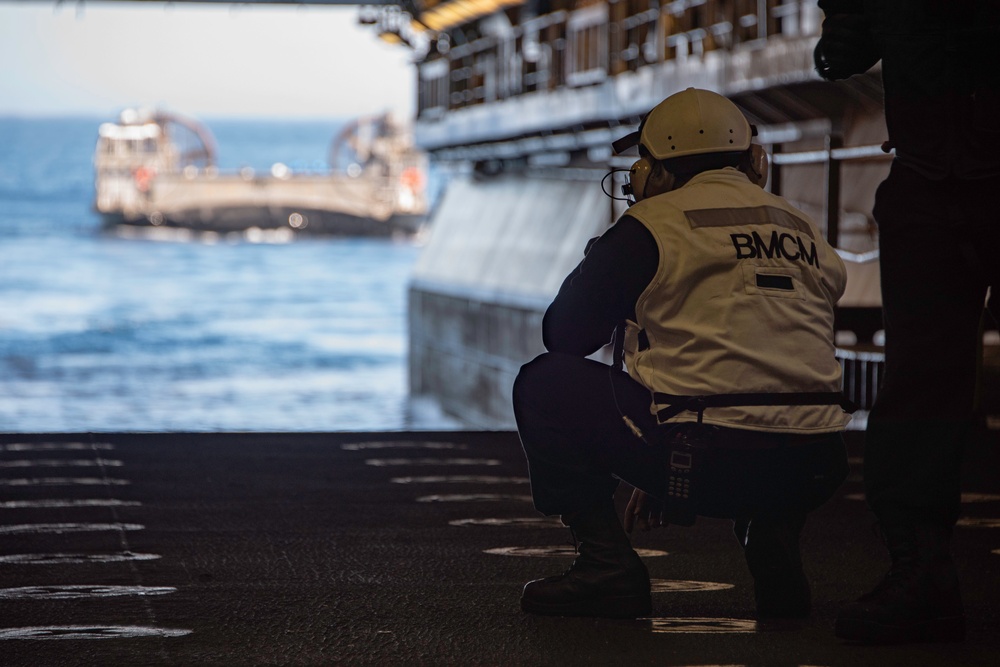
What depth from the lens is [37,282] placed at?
57719 millimetres

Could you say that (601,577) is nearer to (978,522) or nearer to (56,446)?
(978,522)

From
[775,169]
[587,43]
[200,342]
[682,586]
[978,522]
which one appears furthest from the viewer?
[200,342]

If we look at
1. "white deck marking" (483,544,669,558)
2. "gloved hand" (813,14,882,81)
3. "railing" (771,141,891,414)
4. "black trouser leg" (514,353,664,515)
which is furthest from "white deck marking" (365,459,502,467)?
"gloved hand" (813,14,882,81)

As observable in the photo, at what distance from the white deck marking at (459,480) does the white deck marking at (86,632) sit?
7.82 feet

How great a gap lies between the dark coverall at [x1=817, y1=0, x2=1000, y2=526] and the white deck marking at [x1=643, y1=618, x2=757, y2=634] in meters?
0.45

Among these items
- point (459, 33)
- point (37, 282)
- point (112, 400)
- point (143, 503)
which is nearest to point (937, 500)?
point (143, 503)

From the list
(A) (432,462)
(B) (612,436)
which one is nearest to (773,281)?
(B) (612,436)

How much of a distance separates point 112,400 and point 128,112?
97.8 m

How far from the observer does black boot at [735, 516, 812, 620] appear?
3271 mm

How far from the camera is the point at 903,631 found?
10.1ft

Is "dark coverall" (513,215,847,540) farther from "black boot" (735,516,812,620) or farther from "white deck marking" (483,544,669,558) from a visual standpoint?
"white deck marking" (483,544,669,558)

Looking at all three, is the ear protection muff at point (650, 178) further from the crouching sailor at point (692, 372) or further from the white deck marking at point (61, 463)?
the white deck marking at point (61, 463)

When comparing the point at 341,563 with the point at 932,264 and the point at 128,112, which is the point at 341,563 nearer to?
the point at 932,264

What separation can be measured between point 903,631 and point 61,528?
2.64 metres
